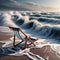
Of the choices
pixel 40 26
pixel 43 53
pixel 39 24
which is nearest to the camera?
pixel 43 53

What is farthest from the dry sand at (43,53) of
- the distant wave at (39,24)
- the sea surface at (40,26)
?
the distant wave at (39,24)

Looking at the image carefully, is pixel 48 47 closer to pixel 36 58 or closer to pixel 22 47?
pixel 22 47

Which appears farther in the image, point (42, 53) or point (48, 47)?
point (48, 47)

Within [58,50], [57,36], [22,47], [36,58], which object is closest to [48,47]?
[58,50]

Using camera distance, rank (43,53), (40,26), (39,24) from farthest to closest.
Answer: (39,24), (40,26), (43,53)

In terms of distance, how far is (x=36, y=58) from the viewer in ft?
32.0

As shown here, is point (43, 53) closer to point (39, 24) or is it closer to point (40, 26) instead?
point (40, 26)

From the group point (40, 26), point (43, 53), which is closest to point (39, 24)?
point (40, 26)

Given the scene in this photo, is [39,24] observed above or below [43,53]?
below

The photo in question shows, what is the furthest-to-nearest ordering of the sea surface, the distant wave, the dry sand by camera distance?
the distant wave, the sea surface, the dry sand

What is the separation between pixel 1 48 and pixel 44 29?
821cm

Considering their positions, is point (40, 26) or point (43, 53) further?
point (40, 26)

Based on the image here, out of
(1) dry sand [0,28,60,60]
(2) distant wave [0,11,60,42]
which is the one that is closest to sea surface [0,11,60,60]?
(2) distant wave [0,11,60,42]

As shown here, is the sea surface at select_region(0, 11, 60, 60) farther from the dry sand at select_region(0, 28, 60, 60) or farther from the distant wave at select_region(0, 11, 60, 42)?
the dry sand at select_region(0, 28, 60, 60)
